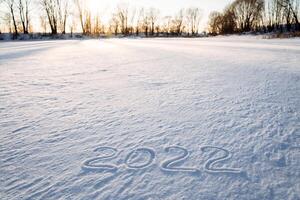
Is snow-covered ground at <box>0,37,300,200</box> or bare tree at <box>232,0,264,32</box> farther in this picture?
bare tree at <box>232,0,264,32</box>

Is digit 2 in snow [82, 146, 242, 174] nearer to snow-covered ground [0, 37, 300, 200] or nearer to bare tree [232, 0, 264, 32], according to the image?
snow-covered ground [0, 37, 300, 200]

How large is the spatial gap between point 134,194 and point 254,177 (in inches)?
30.2

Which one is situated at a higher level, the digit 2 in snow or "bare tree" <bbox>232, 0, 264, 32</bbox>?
"bare tree" <bbox>232, 0, 264, 32</bbox>

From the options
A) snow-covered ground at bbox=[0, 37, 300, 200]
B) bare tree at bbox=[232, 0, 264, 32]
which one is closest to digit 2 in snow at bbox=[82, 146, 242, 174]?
snow-covered ground at bbox=[0, 37, 300, 200]

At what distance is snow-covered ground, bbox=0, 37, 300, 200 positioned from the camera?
1368 mm

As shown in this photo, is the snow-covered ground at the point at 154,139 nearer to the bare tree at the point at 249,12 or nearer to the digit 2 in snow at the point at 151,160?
the digit 2 in snow at the point at 151,160

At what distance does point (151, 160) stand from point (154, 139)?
30 centimetres

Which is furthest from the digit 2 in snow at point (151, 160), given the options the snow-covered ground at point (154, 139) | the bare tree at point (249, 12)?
the bare tree at point (249, 12)

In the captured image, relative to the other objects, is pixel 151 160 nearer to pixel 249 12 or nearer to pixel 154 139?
pixel 154 139

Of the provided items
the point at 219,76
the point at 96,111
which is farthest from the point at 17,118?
the point at 219,76

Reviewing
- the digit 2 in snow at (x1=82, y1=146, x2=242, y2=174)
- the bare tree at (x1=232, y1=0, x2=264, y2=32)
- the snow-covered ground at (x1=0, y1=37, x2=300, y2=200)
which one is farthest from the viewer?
the bare tree at (x1=232, y1=0, x2=264, y2=32)

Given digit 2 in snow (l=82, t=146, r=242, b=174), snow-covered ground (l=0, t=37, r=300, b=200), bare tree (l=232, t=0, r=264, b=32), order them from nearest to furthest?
snow-covered ground (l=0, t=37, r=300, b=200) → digit 2 in snow (l=82, t=146, r=242, b=174) → bare tree (l=232, t=0, r=264, b=32)

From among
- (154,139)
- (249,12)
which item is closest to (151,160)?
(154,139)

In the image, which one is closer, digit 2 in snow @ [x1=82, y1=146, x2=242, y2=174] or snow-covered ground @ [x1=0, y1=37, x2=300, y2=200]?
snow-covered ground @ [x1=0, y1=37, x2=300, y2=200]
